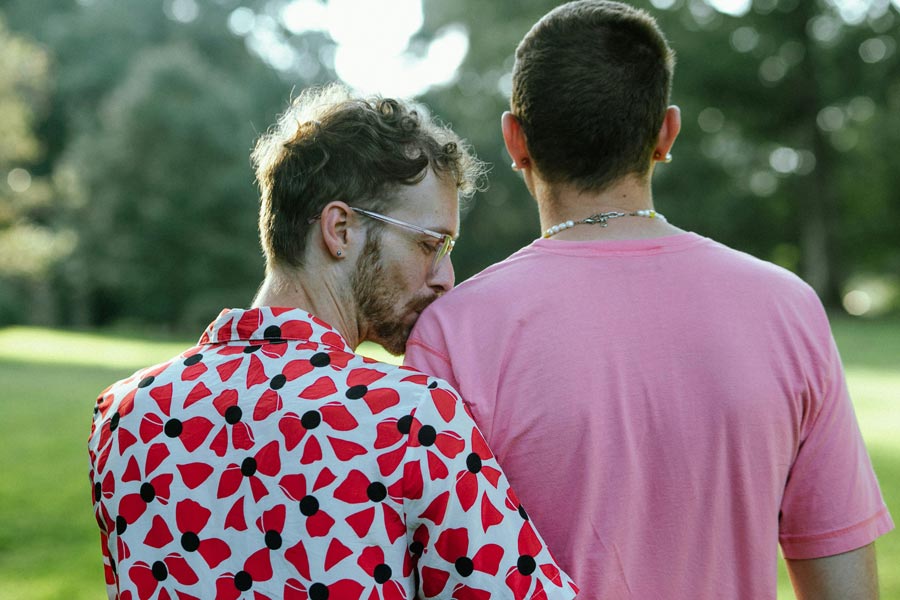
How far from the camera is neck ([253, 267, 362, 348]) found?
1794 millimetres

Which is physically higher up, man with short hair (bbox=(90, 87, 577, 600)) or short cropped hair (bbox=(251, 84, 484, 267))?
short cropped hair (bbox=(251, 84, 484, 267))

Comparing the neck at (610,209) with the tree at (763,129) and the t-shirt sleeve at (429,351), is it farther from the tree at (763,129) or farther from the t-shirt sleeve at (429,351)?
the tree at (763,129)

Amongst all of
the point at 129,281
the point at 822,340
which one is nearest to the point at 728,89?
the point at 129,281

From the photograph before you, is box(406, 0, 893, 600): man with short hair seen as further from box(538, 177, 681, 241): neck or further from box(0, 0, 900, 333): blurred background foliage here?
box(0, 0, 900, 333): blurred background foliage

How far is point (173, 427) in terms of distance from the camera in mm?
1629

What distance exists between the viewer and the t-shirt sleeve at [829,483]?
1.86 metres

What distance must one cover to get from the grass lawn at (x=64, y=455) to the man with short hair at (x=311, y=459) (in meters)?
3.72

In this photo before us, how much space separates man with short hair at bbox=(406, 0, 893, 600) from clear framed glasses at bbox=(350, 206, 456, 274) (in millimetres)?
122

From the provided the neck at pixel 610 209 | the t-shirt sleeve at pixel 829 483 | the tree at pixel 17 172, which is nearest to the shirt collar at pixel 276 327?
the neck at pixel 610 209

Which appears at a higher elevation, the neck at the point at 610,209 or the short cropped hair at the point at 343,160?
the short cropped hair at the point at 343,160

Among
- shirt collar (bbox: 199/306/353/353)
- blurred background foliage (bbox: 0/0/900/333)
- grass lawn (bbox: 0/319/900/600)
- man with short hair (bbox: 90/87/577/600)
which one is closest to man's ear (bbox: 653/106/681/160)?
man with short hair (bbox: 90/87/577/600)

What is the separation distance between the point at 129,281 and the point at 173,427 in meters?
28.1

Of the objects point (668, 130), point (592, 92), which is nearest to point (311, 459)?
point (592, 92)

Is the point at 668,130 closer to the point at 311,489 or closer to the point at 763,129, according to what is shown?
the point at 311,489
